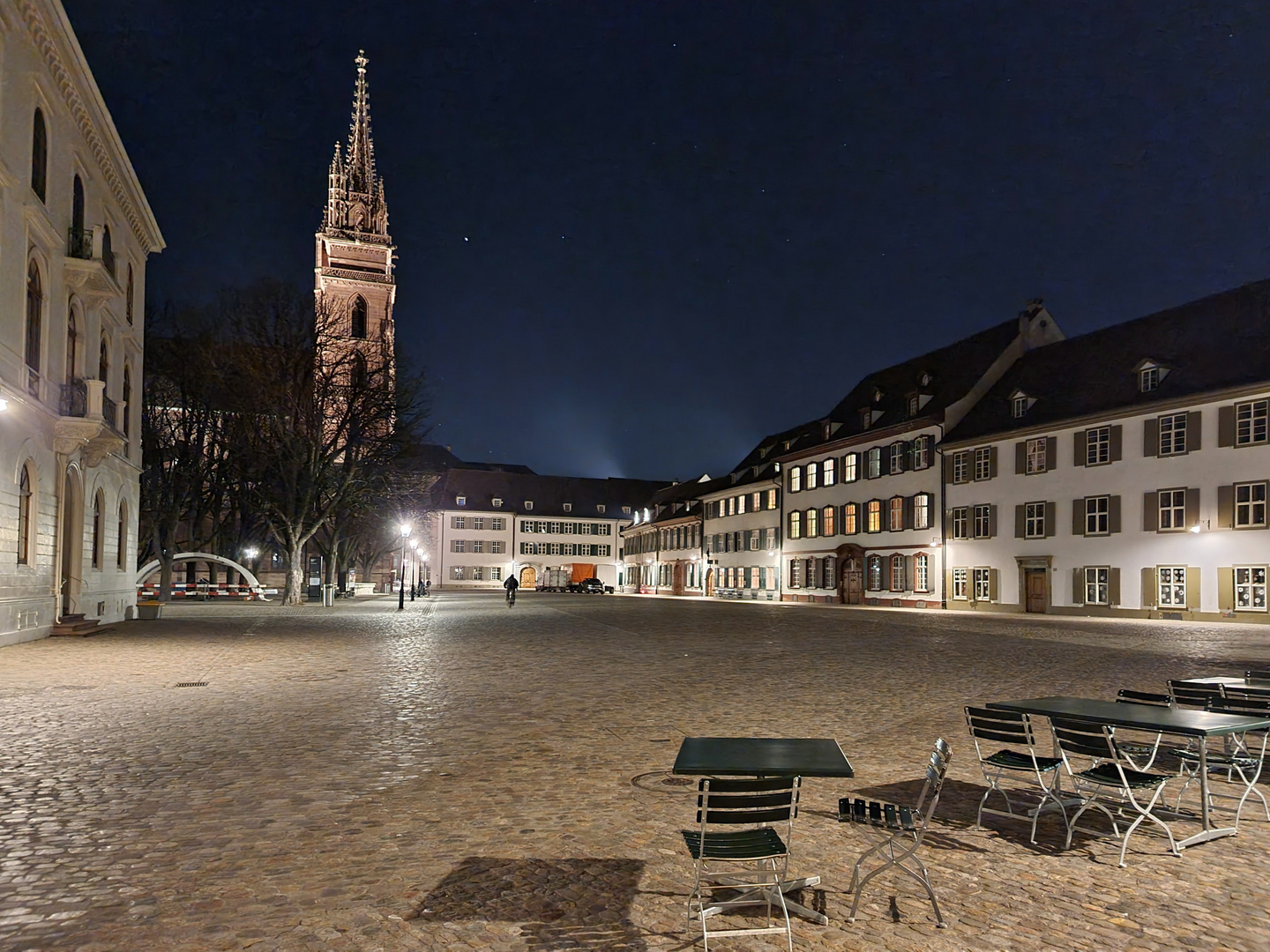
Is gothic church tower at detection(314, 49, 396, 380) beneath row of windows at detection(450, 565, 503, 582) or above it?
above

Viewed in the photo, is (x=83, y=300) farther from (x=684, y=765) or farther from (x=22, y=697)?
(x=684, y=765)

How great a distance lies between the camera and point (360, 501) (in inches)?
1807

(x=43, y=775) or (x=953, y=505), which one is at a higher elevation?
(x=953, y=505)

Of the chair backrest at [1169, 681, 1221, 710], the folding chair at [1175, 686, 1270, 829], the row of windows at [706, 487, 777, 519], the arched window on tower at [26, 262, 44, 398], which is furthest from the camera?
the row of windows at [706, 487, 777, 519]

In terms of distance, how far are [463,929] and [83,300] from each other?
2672cm

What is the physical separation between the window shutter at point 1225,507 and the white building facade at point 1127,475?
0.05 meters

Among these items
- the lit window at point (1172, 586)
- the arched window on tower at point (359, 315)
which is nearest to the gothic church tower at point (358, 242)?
the arched window on tower at point (359, 315)

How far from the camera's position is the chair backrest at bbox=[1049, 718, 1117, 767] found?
270 inches

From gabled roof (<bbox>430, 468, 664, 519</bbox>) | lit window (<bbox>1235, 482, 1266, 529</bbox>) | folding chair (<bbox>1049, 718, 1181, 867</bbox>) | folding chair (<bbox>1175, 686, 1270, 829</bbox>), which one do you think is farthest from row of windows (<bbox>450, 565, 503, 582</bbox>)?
folding chair (<bbox>1049, 718, 1181, 867</bbox>)

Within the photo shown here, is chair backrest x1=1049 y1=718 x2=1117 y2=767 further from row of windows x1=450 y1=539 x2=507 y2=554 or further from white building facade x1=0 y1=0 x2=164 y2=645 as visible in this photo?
row of windows x1=450 y1=539 x2=507 y2=554

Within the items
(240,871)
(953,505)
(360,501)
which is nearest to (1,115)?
(240,871)

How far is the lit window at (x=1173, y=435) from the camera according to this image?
3503 cm

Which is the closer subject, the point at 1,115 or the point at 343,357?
the point at 1,115

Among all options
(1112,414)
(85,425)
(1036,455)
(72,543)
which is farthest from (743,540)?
(85,425)
